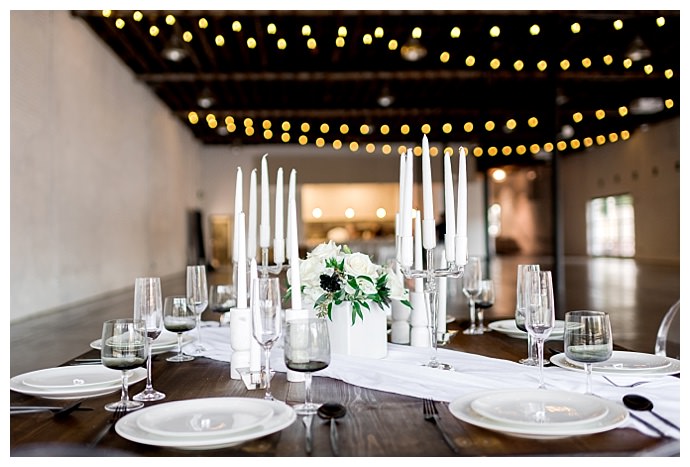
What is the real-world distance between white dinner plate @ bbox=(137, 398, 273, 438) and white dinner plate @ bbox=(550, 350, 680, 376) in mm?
817

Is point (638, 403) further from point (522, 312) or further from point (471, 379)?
point (522, 312)

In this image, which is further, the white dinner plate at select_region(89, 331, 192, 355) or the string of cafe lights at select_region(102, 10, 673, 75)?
the string of cafe lights at select_region(102, 10, 673, 75)

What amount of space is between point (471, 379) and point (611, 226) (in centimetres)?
2095

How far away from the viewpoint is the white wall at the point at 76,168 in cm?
684

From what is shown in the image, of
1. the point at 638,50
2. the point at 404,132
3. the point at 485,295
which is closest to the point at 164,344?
the point at 485,295

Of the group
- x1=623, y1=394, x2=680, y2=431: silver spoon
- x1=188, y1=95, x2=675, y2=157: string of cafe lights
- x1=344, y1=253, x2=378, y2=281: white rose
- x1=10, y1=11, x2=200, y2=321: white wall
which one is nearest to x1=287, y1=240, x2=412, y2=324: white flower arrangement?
x1=344, y1=253, x2=378, y2=281: white rose

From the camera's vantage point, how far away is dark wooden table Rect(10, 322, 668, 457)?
3.30 feet

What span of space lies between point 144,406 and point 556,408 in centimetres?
84

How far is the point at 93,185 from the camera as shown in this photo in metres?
9.21

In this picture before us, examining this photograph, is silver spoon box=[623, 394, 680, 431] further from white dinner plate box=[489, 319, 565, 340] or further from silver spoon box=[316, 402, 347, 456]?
white dinner plate box=[489, 319, 565, 340]

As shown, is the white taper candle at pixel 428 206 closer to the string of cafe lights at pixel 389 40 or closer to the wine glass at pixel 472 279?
the wine glass at pixel 472 279

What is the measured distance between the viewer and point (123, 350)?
1.31 m

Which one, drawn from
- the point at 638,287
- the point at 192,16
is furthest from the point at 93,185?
the point at 638,287

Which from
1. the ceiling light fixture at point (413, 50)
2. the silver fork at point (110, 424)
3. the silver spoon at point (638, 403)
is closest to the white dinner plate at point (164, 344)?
the silver fork at point (110, 424)
